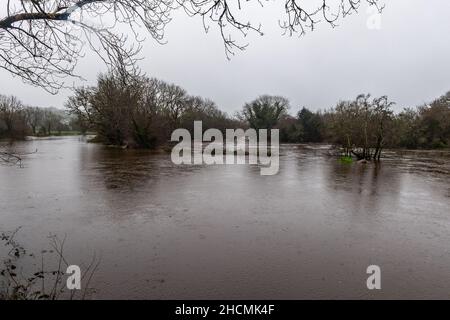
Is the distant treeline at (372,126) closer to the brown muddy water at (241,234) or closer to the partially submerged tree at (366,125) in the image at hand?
the partially submerged tree at (366,125)

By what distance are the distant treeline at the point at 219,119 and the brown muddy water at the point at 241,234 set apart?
273cm

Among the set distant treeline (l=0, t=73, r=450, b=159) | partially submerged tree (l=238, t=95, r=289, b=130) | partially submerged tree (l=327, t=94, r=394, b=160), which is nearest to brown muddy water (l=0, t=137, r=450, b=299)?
distant treeline (l=0, t=73, r=450, b=159)

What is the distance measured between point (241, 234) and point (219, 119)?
6251 cm

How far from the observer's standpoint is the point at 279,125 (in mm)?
59562

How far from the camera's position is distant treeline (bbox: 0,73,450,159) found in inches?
849

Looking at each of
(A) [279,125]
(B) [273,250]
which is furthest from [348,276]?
(A) [279,125]

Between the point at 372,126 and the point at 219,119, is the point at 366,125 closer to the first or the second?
the point at 372,126

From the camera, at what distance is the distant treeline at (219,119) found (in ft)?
70.7

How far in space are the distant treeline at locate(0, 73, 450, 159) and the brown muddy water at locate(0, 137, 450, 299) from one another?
8.95ft

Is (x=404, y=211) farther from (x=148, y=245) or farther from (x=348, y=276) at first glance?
(x=148, y=245)

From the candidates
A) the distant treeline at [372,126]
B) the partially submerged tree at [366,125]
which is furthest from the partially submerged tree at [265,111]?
the partially submerged tree at [366,125]

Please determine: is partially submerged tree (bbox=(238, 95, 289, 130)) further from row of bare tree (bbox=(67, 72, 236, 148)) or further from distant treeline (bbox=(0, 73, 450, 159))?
row of bare tree (bbox=(67, 72, 236, 148))

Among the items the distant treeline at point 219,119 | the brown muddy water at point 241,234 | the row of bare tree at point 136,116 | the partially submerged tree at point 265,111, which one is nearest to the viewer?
the brown muddy water at point 241,234
